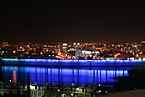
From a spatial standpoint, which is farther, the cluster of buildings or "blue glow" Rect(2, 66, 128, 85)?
the cluster of buildings

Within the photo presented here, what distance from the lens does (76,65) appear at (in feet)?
65.6

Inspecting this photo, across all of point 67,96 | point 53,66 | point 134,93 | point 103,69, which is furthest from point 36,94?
point 53,66

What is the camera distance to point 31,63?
2075 centimetres

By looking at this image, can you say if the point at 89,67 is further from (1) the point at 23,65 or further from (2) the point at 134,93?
(2) the point at 134,93

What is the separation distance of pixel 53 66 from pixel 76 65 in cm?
128

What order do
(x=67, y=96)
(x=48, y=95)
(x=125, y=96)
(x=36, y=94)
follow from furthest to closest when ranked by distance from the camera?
(x=36, y=94), (x=48, y=95), (x=67, y=96), (x=125, y=96)

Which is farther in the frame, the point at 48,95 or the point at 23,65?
the point at 23,65

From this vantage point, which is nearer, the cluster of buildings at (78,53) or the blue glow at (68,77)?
the blue glow at (68,77)

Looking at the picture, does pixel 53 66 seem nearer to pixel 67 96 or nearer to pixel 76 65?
pixel 76 65

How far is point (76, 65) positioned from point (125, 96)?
1760 cm

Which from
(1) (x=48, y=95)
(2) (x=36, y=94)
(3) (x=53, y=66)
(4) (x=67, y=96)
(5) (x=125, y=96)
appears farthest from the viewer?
(3) (x=53, y=66)

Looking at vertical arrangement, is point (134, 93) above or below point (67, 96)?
above

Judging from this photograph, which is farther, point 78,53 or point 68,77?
point 78,53

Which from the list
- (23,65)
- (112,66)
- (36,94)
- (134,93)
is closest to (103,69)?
(112,66)
